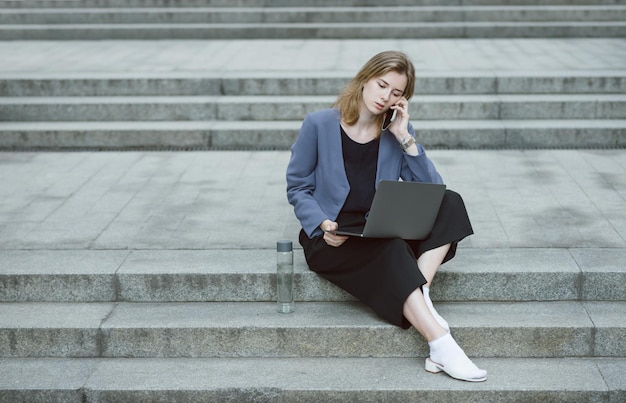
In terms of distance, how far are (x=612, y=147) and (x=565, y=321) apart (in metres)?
3.63

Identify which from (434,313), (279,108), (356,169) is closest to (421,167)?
(356,169)

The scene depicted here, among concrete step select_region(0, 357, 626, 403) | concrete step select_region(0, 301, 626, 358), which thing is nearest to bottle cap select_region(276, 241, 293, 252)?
concrete step select_region(0, 301, 626, 358)

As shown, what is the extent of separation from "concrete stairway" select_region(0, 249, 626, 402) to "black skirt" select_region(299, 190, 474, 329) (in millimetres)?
151

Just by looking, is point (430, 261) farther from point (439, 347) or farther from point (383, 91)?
point (383, 91)

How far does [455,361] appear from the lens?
4.54m

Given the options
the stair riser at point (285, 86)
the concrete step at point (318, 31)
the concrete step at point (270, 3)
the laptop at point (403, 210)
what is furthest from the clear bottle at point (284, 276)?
the concrete step at point (270, 3)

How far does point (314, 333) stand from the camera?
488 cm

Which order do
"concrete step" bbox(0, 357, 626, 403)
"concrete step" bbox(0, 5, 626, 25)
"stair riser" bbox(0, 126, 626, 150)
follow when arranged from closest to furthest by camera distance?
"concrete step" bbox(0, 357, 626, 403)
"stair riser" bbox(0, 126, 626, 150)
"concrete step" bbox(0, 5, 626, 25)

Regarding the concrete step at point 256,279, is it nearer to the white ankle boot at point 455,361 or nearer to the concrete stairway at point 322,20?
the white ankle boot at point 455,361

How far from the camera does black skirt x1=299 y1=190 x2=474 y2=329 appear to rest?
468cm

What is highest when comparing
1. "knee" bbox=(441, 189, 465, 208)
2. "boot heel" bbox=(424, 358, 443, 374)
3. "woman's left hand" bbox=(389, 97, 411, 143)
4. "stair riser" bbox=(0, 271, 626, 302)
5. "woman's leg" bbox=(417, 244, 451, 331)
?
"woman's left hand" bbox=(389, 97, 411, 143)

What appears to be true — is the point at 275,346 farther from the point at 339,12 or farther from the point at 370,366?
the point at 339,12

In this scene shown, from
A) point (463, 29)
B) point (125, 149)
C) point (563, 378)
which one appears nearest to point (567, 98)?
point (463, 29)

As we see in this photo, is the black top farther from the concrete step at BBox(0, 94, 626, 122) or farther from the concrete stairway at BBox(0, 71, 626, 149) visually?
the concrete step at BBox(0, 94, 626, 122)
